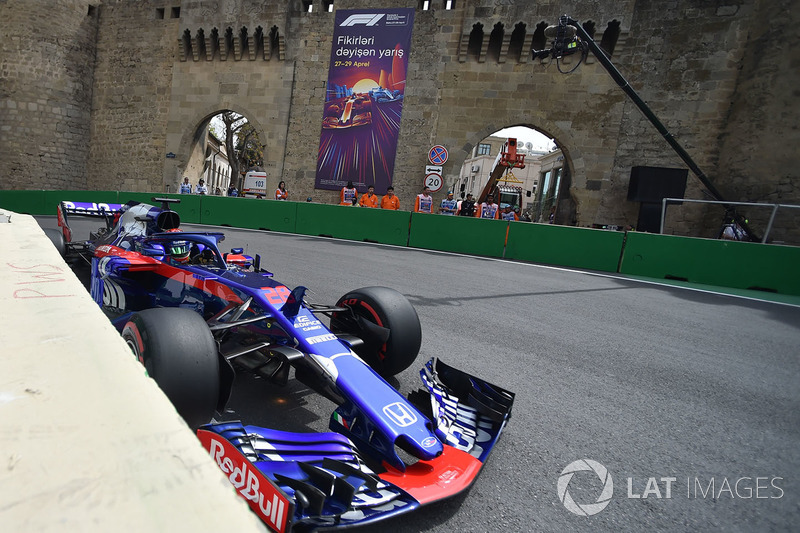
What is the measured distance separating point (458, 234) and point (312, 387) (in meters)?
9.70

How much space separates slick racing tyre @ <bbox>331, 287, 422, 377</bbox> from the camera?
2799 millimetres

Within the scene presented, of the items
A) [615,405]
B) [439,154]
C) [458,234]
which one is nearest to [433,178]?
[439,154]

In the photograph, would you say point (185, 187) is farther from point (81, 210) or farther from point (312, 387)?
point (312, 387)

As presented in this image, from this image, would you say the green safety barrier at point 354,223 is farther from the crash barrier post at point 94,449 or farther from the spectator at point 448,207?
the crash barrier post at point 94,449

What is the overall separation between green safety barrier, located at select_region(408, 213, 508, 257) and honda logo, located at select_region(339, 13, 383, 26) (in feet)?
30.7

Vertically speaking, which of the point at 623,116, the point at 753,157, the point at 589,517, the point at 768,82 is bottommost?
the point at 589,517

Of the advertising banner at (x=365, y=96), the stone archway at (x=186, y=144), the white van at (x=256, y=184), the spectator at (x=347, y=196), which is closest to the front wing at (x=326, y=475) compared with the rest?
the spectator at (x=347, y=196)

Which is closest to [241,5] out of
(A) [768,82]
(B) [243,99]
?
(B) [243,99]

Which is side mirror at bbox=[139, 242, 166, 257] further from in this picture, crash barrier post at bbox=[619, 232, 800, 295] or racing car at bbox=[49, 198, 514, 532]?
crash barrier post at bbox=[619, 232, 800, 295]

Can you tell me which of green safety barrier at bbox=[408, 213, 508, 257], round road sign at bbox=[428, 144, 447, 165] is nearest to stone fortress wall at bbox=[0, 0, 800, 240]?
round road sign at bbox=[428, 144, 447, 165]

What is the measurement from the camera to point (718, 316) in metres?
5.95

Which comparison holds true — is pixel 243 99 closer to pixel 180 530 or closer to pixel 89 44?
pixel 89 44

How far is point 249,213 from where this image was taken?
14555 mm

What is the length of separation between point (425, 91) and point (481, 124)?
2497mm
